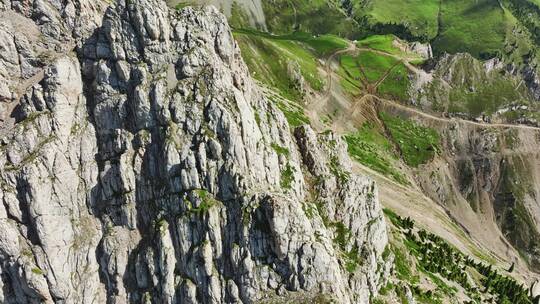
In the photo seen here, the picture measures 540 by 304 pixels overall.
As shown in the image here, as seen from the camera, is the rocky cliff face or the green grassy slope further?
the green grassy slope

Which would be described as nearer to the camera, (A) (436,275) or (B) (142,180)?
(B) (142,180)

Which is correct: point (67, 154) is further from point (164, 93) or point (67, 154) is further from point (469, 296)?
point (469, 296)

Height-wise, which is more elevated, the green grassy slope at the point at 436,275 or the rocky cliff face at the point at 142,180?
the rocky cliff face at the point at 142,180

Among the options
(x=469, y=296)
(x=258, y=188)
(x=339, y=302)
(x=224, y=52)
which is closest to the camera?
(x=339, y=302)

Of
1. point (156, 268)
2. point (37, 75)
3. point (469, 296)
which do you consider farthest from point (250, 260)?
point (469, 296)

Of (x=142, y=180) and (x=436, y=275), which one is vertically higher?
(x=142, y=180)

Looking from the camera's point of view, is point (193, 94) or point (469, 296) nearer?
point (193, 94)

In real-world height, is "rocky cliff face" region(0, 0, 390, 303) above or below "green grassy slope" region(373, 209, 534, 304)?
above

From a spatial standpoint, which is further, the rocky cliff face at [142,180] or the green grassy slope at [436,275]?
the green grassy slope at [436,275]
